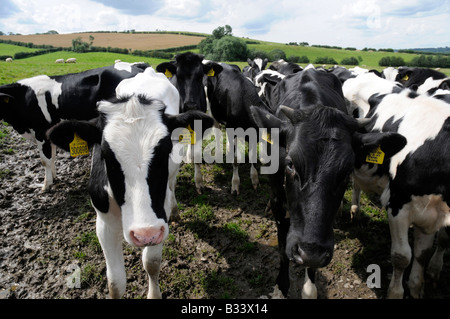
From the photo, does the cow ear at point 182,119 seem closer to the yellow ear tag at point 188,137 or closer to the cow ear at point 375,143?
the yellow ear tag at point 188,137

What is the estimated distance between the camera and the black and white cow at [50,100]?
20.3 feet

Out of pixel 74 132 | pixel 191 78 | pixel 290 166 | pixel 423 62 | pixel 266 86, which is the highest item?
pixel 423 62

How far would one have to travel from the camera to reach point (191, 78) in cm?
647

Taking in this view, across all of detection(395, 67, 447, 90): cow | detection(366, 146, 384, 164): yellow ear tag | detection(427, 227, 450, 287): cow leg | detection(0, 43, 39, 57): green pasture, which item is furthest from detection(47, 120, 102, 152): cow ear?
→ detection(0, 43, 39, 57): green pasture

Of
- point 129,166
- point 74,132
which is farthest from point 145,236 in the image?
point 74,132

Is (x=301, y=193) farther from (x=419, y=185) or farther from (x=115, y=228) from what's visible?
(x=115, y=228)

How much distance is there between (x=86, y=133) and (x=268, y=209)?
3518mm

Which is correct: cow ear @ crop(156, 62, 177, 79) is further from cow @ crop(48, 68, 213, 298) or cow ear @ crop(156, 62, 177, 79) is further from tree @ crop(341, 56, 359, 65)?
tree @ crop(341, 56, 359, 65)

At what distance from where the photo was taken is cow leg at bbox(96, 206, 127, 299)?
2939 millimetres

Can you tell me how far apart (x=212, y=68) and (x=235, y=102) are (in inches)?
56.2

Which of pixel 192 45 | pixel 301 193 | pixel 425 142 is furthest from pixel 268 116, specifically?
pixel 192 45

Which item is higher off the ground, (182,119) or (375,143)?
(182,119)

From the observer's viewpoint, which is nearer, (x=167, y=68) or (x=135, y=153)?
(x=135, y=153)

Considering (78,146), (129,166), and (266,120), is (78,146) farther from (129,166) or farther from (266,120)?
(266,120)
